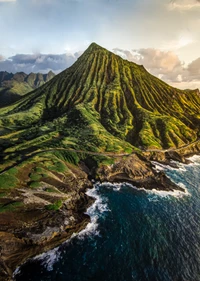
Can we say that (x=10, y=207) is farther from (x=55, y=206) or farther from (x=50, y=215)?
(x=55, y=206)

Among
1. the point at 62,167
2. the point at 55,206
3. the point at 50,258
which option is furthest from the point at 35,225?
the point at 62,167

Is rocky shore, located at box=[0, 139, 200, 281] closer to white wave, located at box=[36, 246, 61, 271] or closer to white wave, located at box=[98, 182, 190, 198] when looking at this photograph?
white wave, located at box=[36, 246, 61, 271]

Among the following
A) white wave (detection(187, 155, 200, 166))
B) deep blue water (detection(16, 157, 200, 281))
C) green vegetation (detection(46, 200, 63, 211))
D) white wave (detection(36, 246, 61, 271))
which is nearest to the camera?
deep blue water (detection(16, 157, 200, 281))

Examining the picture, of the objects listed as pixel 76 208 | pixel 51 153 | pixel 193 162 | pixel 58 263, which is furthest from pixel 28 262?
pixel 193 162

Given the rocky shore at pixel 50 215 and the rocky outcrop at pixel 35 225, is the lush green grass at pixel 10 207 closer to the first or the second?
the rocky outcrop at pixel 35 225

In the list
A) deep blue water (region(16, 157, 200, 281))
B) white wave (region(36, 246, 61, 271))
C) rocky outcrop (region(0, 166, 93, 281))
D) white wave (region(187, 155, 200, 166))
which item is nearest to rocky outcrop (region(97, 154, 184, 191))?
deep blue water (region(16, 157, 200, 281))
